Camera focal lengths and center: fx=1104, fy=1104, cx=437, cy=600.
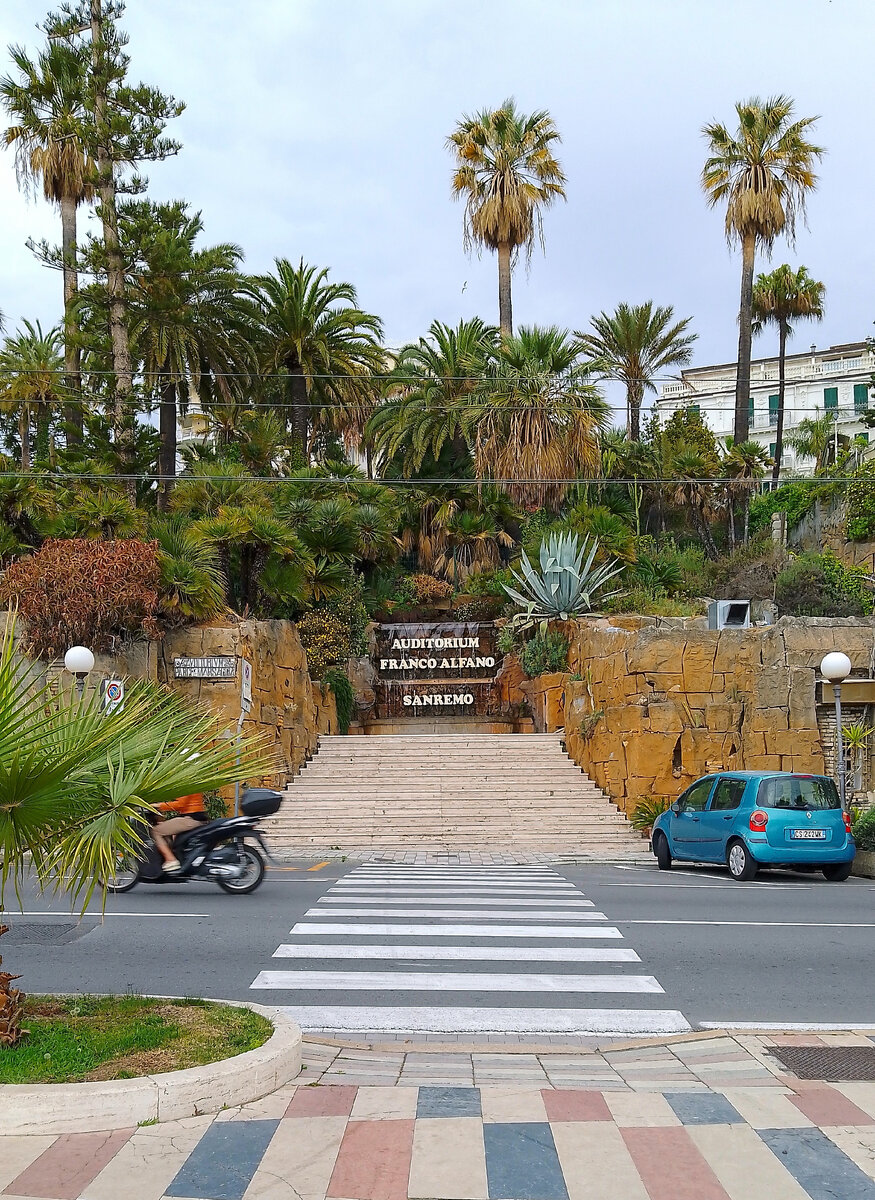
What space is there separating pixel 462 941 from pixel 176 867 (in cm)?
451

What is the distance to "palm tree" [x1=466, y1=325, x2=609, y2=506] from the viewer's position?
A: 104 ft

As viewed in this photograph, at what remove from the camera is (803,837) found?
14.9 m

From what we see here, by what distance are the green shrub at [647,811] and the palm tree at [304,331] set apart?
779 inches

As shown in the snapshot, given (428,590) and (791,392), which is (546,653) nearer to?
(428,590)

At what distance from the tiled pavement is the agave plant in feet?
73.6

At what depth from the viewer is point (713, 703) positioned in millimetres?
21391

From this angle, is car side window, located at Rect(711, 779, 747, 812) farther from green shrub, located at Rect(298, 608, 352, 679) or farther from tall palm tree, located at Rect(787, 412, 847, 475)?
tall palm tree, located at Rect(787, 412, 847, 475)

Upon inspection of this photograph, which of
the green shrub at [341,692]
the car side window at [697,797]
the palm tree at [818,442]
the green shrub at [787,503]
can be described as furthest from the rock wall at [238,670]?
the palm tree at [818,442]

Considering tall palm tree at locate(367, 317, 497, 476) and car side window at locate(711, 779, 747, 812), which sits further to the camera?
tall palm tree at locate(367, 317, 497, 476)

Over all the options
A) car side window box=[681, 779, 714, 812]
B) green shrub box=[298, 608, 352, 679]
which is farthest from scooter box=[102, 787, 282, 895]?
green shrub box=[298, 608, 352, 679]

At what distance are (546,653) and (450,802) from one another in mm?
6768

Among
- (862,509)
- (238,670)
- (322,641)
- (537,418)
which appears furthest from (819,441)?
(238,670)

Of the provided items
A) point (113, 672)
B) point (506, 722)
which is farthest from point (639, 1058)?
point (506, 722)

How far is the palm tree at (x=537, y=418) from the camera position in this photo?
31625 mm
